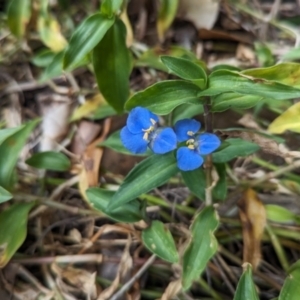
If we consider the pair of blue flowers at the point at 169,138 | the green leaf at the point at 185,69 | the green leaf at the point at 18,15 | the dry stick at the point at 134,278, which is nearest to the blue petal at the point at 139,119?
the pair of blue flowers at the point at 169,138

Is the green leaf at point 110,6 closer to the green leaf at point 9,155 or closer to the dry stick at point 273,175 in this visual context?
the green leaf at point 9,155

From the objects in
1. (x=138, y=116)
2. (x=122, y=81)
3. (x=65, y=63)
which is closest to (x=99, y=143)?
(x=122, y=81)

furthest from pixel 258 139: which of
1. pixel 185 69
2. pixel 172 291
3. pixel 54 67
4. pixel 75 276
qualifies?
pixel 54 67

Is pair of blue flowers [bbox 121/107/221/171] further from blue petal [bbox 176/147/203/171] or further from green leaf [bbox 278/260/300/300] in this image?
green leaf [bbox 278/260/300/300]

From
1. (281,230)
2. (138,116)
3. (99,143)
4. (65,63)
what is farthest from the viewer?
(99,143)

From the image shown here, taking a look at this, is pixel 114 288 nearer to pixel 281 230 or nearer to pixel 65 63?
pixel 281 230

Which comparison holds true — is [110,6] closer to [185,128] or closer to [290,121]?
[185,128]

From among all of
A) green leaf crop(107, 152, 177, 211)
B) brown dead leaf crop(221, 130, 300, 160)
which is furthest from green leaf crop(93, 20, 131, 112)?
brown dead leaf crop(221, 130, 300, 160)
